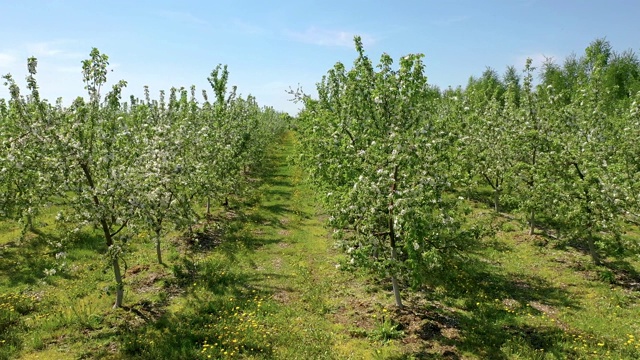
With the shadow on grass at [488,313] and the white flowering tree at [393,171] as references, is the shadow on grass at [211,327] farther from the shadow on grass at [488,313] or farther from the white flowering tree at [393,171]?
the shadow on grass at [488,313]

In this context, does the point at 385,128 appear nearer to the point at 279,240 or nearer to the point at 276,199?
the point at 279,240

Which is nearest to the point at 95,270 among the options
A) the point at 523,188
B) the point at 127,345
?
the point at 127,345

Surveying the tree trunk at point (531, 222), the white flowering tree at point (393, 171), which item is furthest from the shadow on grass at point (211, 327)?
the tree trunk at point (531, 222)

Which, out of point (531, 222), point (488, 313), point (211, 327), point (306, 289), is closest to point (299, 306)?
point (306, 289)

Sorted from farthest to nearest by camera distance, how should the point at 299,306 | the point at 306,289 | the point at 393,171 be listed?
the point at 306,289, the point at 299,306, the point at 393,171

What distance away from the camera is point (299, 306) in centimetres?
1584

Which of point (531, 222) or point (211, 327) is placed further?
point (531, 222)

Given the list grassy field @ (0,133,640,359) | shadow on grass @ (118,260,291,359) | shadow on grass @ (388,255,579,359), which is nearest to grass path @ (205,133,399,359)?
grassy field @ (0,133,640,359)

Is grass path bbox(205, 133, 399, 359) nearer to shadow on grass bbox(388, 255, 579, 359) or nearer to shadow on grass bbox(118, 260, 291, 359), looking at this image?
shadow on grass bbox(118, 260, 291, 359)

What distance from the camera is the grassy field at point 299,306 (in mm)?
12703

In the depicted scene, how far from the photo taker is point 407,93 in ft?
47.0

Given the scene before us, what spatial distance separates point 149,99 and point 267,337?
34546 mm

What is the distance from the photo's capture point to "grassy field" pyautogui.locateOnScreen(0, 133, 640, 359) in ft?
41.7

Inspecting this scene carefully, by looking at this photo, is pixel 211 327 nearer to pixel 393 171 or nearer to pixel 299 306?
pixel 299 306
